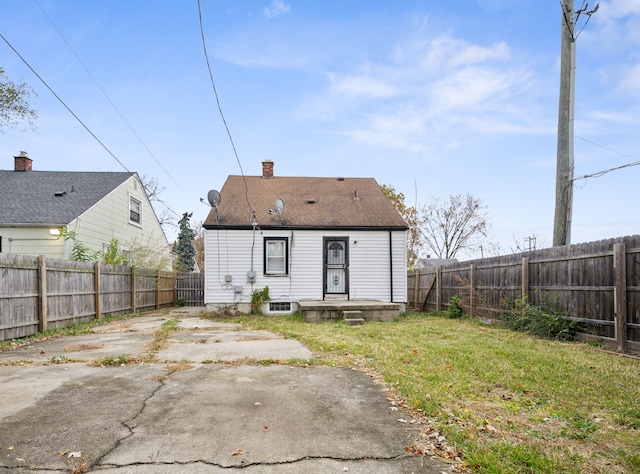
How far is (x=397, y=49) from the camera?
12773 mm

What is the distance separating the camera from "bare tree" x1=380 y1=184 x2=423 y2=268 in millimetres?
30125

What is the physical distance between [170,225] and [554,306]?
28980 millimetres

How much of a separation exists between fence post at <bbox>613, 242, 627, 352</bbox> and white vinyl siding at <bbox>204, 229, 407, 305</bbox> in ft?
24.9

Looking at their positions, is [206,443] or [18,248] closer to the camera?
[206,443]

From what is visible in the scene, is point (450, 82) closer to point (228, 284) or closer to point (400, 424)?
point (228, 284)

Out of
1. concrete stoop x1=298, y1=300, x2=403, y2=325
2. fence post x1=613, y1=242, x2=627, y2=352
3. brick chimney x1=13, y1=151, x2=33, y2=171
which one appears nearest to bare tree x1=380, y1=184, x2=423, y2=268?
concrete stoop x1=298, y1=300, x2=403, y2=325

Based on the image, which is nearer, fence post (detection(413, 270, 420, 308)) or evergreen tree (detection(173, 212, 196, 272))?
fence post (detection(413, 270, 420, 308))

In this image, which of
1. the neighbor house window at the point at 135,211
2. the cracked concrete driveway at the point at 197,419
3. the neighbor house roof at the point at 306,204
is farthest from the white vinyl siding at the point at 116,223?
the cracked concrete driveway at the point at 197,419

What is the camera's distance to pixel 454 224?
103 feet

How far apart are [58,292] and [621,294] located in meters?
11.4

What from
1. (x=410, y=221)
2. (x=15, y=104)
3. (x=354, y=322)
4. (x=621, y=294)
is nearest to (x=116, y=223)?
Result: (x=15, y=104)

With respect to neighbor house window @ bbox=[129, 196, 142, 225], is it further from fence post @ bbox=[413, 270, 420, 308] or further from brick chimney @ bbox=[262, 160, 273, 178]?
fence post @ bbox=[413, 270, 420, 308]

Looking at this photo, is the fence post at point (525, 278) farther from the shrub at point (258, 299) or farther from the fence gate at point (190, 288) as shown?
the fence gate at point (190, 288)

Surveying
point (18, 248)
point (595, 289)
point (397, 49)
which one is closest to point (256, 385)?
point (595, 289)
